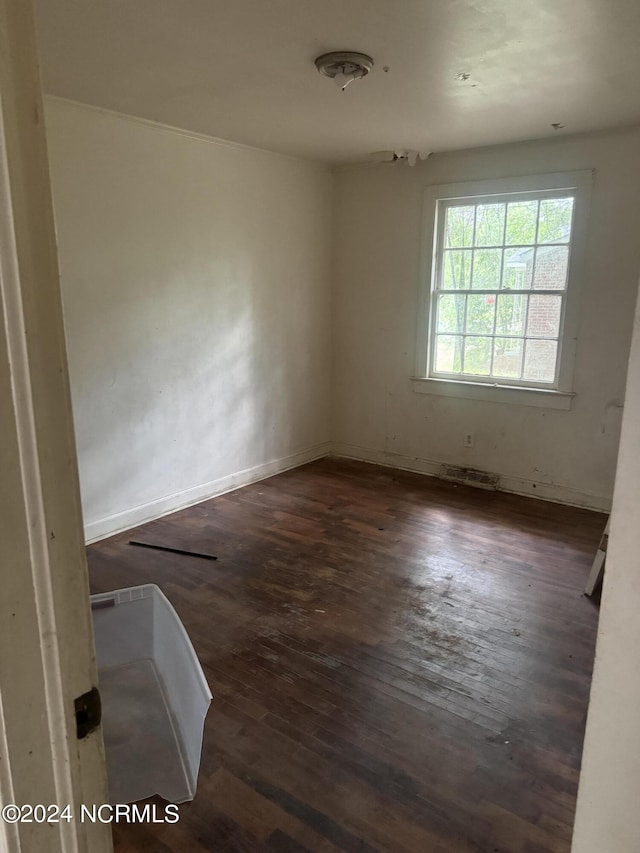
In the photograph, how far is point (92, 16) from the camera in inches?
82.9

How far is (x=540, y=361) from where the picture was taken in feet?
13.9

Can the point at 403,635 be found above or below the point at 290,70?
below

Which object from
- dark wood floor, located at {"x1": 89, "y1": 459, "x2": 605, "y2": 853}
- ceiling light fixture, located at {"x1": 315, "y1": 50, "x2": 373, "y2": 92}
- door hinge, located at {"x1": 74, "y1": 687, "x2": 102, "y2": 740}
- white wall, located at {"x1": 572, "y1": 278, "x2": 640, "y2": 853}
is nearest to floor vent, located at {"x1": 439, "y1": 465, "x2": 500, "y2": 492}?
dark wood floor, located at {"x1": 89, "y1": 459, "x2": 605, "y2": 853}

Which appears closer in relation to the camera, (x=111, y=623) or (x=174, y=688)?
(x=174, y=688)

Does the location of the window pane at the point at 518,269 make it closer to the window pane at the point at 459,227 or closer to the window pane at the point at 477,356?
the window pane at the point at 459,227

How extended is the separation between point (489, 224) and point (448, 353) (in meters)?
1.02

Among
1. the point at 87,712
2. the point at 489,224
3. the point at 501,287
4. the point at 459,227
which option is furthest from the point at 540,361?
the point at 87,712

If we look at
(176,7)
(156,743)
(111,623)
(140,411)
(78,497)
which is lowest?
(156,743)

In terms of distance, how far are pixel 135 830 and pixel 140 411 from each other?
252cm

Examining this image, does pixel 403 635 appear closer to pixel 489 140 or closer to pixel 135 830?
pixel 135 830

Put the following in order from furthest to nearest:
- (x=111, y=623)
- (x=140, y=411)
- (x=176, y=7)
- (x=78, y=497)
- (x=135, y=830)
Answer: (x=140, y=411) < (x=111, y=623) < (x=176, y=7) < (x=135, y=830) < (x=78, y=497)

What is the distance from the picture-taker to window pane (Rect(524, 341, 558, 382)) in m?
4.17

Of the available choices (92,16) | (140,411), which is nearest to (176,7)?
(92,16)

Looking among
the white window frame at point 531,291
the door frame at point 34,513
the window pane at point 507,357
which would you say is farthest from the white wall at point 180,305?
the door frame at point 34,513
